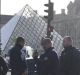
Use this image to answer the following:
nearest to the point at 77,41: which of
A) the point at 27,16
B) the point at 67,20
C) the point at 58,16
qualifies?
the point at 67,20

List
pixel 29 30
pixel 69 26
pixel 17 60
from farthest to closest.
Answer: pixel 69 26
pixel 29 30
pixel 17 60

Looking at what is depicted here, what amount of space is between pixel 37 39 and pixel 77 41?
4805 centimetres

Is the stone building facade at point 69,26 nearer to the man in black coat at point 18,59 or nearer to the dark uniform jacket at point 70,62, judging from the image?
the man in black coat at point 18,59

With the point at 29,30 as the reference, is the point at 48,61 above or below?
below

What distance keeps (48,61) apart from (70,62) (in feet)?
1.39

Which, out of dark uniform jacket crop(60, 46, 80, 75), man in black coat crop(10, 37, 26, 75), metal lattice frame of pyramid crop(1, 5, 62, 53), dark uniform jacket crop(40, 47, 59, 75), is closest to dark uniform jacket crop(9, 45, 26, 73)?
man in black coat crop(10, 37, 26, 75)

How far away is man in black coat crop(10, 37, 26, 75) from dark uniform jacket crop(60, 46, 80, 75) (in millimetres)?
1172

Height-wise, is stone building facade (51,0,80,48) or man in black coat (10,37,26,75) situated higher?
stone building facade (51,0,80,48)

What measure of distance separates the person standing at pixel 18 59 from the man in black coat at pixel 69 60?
3.84ft

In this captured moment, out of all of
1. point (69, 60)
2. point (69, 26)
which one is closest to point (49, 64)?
point (69, 60)

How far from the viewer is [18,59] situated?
32.3 feet

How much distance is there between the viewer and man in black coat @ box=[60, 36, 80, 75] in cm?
884

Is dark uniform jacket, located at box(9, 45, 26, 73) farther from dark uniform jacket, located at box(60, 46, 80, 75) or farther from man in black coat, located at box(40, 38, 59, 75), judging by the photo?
dark uniform jacket, located at box(60, 46, 80, 75)

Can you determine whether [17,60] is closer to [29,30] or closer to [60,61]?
[60,61]
